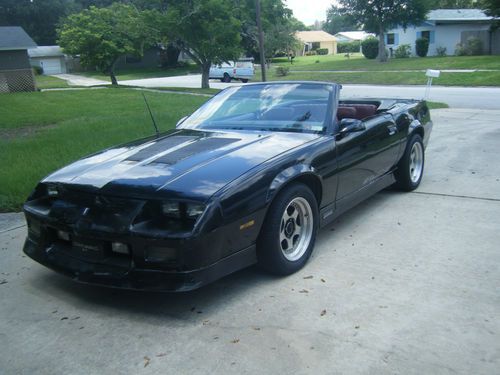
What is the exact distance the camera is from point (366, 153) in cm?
490

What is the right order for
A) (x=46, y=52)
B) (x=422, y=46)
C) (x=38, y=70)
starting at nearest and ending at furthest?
1. (x=422, y=46)
2. (x=38, y=70)
3. (x=46, y=52)

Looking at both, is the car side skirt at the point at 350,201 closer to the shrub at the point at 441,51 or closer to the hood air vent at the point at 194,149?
the hood air vent at the point at 194,149

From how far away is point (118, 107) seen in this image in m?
15.9

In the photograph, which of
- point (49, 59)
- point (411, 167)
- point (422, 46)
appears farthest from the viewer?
point (49, 59)

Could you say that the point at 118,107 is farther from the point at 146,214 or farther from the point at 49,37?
the point at 49,37

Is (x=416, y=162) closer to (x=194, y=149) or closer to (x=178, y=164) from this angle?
(x=194, y=149)

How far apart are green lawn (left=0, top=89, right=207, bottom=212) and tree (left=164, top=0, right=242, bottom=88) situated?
883 cm

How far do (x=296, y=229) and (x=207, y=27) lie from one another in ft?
72.8

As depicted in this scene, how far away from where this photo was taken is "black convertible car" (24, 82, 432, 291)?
3.21m

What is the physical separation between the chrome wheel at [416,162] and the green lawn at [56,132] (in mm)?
4555

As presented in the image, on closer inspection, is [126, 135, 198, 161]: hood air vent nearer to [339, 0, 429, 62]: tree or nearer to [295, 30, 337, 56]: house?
[339, 0, 429, 62]: tree

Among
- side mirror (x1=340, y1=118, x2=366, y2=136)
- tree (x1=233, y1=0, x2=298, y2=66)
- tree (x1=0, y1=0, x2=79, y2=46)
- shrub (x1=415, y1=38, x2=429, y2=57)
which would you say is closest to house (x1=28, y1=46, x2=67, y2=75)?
tree (x1=0, y1=0, x2=79, y2=46)

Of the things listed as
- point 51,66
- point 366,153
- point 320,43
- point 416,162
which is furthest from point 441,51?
point 51,66

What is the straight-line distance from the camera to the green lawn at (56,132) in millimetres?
6809
